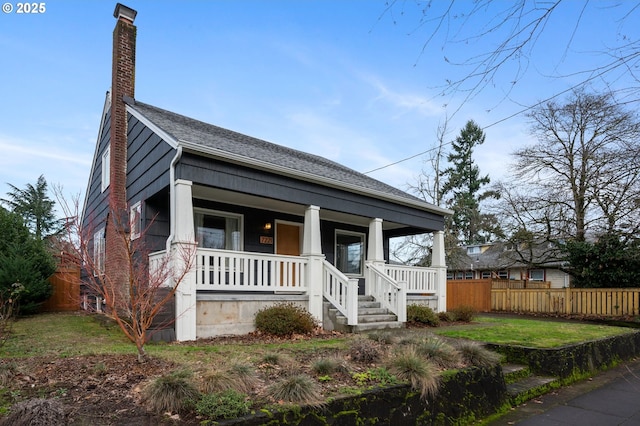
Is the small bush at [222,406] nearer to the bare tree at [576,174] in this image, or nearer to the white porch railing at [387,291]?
the white porch railing at [387,291]

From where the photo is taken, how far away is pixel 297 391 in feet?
11.2

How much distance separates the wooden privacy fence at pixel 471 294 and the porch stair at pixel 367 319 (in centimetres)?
973

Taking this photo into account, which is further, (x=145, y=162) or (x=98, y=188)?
(x=98, y=188)

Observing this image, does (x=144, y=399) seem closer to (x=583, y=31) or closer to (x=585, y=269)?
(x=583, y=31)

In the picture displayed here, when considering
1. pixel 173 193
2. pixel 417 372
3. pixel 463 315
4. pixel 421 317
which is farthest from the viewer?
pixel 463 315

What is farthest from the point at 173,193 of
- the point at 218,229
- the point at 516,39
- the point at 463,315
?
the point at 463,315

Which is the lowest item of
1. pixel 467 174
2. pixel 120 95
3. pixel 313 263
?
pixel 313 263

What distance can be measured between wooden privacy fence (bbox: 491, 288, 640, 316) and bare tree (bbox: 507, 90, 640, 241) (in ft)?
9.74

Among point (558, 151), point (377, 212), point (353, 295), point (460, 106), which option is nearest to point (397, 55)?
point (460, 106)

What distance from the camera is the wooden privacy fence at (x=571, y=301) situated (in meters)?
14.8

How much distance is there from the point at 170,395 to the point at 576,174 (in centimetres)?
2056

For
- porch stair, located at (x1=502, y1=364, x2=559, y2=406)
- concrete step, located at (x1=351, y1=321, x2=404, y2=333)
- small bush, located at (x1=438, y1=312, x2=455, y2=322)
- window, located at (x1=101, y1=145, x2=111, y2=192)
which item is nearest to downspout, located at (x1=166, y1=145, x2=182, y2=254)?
concrete step, located at (x1=351, y1=321, x2=404, y2=333)

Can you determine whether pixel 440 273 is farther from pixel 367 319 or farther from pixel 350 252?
pixel 367 319

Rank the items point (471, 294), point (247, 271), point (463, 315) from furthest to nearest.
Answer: point (471, 294) < point (463, 315) < point (247, 271)
